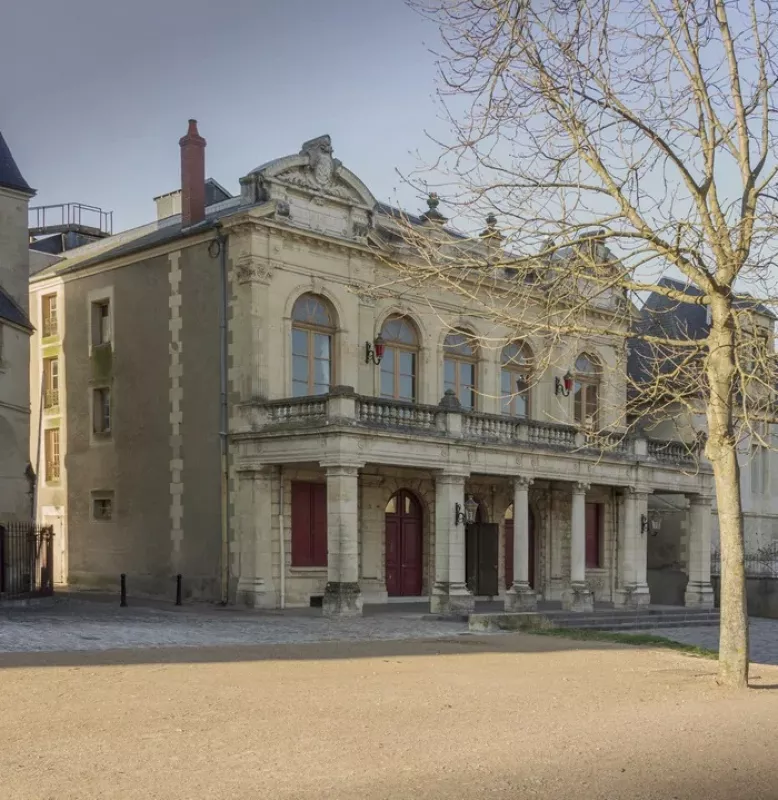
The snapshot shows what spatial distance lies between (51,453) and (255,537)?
8756 millimetres

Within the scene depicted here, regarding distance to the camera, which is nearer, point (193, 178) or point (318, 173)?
point (318, 173)

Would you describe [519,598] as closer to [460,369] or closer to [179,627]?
[460,369]

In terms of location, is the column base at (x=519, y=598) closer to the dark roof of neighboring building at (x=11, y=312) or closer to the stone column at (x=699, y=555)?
the stone column at (x=699, y=555)

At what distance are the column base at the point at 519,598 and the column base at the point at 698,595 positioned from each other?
21.6ft

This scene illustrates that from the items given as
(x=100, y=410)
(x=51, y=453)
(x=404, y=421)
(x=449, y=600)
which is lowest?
(x=449, y=600)

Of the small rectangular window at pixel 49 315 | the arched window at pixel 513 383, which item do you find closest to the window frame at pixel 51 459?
the small rectangular window at pixel 49 315

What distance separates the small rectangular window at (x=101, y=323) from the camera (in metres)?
30.6

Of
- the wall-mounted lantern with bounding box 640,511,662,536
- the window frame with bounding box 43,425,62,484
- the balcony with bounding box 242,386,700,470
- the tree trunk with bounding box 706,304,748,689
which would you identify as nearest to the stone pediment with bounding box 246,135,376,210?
the balcony with bounding box 242,386,700,470

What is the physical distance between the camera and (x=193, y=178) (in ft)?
94.4

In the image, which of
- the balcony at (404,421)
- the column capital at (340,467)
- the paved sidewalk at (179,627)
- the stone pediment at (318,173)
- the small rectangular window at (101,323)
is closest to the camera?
the paved sidewalk at (179,627)

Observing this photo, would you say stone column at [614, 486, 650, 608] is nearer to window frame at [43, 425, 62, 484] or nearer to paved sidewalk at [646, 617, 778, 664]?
paved sidewalk at [646, 617, 778, 664]

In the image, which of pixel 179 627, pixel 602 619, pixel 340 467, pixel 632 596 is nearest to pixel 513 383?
pixel 632 596

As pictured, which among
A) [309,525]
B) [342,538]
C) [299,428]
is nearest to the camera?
[342,538]

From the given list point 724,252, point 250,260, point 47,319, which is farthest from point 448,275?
point 47,319
